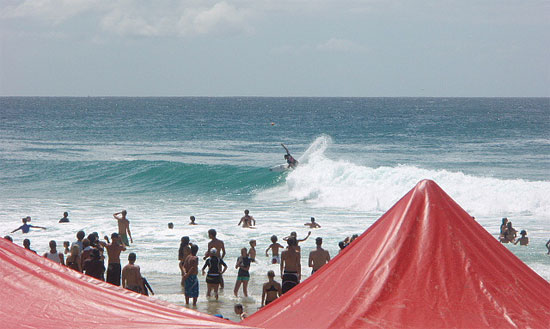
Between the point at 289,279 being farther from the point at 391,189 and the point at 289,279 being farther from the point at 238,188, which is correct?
the point at 238,188

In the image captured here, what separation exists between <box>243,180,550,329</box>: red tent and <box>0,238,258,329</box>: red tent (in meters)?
1.11

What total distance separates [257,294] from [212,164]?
79.4 ft

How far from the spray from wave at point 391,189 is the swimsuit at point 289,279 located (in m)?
13.5

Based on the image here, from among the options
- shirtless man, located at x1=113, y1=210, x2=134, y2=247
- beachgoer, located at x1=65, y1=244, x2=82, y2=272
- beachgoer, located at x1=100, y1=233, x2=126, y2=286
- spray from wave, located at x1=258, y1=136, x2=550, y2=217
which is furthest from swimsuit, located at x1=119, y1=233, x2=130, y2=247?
spray from wave, located at x1=258, y1=136, x2=550, y2=217

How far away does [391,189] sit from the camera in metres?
26.0

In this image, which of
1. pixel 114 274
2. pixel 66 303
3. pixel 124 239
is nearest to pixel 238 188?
pixel 124 239

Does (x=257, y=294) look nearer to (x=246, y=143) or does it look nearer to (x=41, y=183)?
(x=41, y=183)

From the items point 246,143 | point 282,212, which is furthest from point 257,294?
point 246,143

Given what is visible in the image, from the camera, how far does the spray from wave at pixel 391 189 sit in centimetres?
2259

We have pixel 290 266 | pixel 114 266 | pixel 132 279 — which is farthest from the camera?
pixel 114 266

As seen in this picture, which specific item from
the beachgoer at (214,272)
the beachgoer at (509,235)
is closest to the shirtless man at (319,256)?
the beachgoer at (214,272)

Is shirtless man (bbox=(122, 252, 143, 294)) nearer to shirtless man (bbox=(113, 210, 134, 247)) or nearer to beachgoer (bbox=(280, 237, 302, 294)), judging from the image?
beachgoer (bbox=(280, 237, 302, 294))

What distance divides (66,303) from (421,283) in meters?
2.49

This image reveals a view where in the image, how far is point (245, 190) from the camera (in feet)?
94.4
